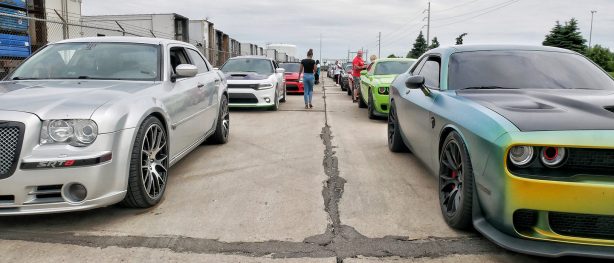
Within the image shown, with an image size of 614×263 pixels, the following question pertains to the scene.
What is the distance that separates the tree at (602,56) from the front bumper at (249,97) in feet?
130

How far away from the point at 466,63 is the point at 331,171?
6.10 ft

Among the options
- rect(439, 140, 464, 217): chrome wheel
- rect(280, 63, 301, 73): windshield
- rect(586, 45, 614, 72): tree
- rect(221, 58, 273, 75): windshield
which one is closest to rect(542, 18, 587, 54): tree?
rect(586, 45, 614, 72): tree

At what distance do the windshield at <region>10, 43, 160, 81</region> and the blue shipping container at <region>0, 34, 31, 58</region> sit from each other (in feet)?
19.2

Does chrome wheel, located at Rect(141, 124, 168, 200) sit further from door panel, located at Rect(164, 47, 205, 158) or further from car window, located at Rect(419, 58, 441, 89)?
car window, located at Rect(419, 58, 441, 89)

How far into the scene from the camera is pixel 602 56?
137 feet

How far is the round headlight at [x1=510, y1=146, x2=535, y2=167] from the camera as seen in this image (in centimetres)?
269

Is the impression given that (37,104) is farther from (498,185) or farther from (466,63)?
(466,63)

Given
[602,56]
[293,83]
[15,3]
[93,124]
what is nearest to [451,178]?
[93,124]

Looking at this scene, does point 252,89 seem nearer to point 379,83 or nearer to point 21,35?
point 379,83

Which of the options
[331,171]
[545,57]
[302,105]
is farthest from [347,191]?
[302,105]

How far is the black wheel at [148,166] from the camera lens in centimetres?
360

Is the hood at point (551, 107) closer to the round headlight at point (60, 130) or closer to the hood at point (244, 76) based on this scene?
the round headlight at point (60, 130)

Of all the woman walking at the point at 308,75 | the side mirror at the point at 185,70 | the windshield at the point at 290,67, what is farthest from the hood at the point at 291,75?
the side mirror at the point at 185,70

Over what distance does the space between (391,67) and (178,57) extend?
20.8ft
